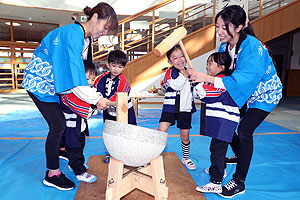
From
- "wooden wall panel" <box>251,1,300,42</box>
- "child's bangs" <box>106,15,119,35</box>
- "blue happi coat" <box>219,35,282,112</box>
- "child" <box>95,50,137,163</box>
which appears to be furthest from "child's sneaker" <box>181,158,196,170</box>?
"wooden wall panel" <box>251,1,300,42</box>

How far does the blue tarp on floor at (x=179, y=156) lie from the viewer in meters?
1.32

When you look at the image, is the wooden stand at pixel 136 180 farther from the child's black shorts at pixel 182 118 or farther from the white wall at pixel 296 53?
the white wall at pixel 296 53

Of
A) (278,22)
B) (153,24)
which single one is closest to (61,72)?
(153,24)

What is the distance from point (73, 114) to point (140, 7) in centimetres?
569

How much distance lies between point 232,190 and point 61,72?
1.26 metres

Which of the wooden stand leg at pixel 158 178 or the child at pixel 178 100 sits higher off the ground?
the child at pixel 178 100

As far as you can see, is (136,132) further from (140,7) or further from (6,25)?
(6,25)

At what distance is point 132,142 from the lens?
91 cm

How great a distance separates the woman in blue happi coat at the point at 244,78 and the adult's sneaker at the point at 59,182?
994mm

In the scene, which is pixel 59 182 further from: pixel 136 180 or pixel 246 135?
pixel 246 135

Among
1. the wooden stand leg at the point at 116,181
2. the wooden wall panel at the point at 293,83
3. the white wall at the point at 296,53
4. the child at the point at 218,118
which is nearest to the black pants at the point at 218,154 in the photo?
the child at the point at 218,118

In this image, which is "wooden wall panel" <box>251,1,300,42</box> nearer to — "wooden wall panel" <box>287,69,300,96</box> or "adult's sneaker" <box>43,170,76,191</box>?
"wooden wall panel" <box>287,69,300,96</box>

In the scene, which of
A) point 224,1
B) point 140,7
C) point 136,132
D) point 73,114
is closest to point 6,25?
point 140,7

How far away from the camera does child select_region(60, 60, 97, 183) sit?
1.32 meters
